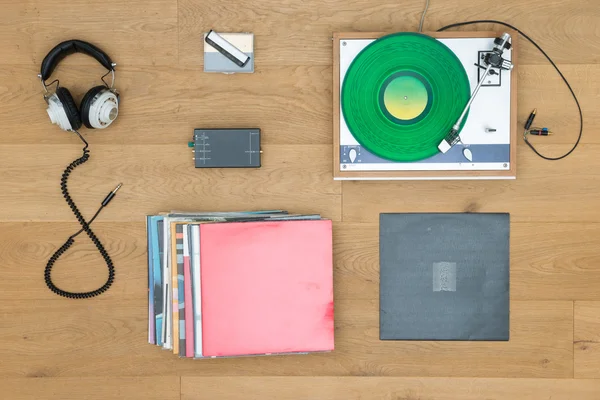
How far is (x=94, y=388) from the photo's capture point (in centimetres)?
151

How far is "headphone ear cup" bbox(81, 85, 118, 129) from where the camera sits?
1384 mm

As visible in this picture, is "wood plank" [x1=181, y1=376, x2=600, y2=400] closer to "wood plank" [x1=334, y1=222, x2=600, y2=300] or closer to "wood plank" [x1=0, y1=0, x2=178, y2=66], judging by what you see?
"wood plank" [x1=334, y1=222, x2=600, y2=300]

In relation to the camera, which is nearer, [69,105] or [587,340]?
[69,105]

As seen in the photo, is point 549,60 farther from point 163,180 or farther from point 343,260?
point 163,180

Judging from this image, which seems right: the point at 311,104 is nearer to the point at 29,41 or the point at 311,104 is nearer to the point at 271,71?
the point at 271,71

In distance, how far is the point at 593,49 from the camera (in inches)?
57.8

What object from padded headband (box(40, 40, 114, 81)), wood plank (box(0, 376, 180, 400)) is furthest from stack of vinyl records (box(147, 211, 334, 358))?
padded headband (box(40, 40, 114, 81))

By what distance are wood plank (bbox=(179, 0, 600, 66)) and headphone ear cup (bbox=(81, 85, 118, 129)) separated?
0.22 m

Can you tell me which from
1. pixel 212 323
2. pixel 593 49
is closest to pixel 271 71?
pixel 212 323

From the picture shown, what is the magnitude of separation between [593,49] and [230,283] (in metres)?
1.17

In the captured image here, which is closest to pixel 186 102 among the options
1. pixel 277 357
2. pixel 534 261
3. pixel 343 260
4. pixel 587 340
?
pixel 343 260

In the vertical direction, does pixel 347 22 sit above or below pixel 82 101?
above

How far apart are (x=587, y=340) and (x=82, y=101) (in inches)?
59.7

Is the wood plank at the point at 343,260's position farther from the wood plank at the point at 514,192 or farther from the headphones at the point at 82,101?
the headphones at the point at 82,101
